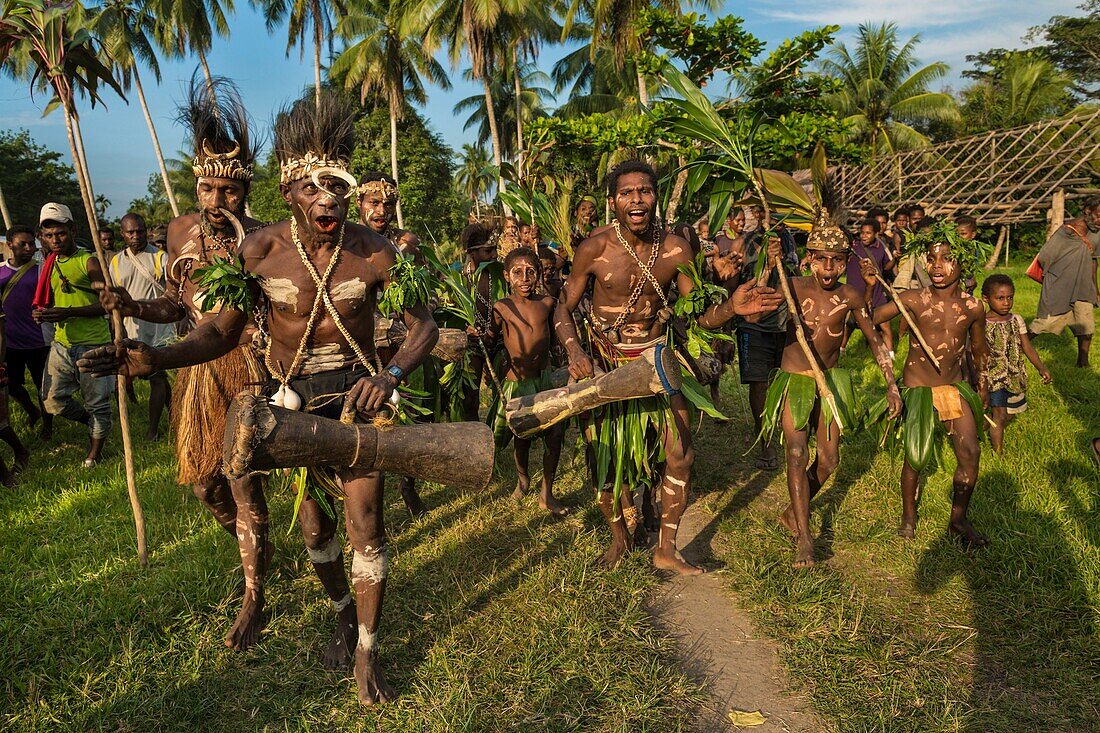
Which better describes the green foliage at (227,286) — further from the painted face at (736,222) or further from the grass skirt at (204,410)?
the painted face at (736,222)

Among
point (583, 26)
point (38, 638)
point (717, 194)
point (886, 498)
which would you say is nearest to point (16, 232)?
point (38, 638)

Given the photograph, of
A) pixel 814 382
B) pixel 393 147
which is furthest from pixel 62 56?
pixel 393 147

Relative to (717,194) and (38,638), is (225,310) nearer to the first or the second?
(38,638)

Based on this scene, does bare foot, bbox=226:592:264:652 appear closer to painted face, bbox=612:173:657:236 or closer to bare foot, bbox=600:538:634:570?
bare foot, bbox=600:538:634:570

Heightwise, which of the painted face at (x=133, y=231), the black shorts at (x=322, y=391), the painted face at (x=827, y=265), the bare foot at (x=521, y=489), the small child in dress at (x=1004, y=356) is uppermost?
the painted face at (x=133, y=231)

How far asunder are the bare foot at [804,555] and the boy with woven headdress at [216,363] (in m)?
3.05

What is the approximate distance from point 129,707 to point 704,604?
283 centimetres

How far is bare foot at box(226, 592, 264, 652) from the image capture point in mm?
3473

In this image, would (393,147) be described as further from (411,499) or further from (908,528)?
(908,528)

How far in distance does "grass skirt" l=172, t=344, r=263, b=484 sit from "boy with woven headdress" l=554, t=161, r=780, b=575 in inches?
74.9

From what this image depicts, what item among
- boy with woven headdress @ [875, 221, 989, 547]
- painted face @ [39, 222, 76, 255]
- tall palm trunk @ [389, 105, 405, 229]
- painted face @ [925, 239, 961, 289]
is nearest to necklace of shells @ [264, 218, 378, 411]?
boy with woven headdress @ [875, 221, 989, 547]

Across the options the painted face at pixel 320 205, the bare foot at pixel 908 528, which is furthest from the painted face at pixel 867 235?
the painted face at pixel 320 205

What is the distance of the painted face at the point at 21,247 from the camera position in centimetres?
Result: 673

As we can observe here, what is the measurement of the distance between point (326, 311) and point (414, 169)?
27151mm
